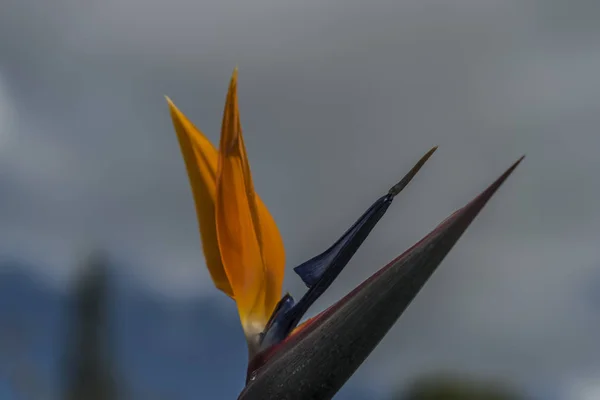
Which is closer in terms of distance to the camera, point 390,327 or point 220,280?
point 390,327

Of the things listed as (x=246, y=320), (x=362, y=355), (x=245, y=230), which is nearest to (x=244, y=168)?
(x=245, y=230)

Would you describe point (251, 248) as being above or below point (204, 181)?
below

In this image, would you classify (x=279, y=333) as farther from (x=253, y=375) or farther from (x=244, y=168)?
(x=244, y=168)
